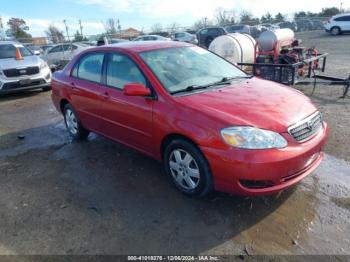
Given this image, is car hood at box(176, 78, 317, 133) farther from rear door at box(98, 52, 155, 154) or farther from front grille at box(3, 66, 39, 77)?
front grille at box(3, 66, 39, 77)

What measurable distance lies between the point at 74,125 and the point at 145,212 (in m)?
2.85

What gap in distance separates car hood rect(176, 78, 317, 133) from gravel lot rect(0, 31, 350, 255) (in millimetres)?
903

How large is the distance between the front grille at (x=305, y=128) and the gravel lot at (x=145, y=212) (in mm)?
717

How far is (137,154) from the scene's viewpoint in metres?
4.86

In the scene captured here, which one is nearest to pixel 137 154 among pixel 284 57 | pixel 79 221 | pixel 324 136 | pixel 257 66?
pixel 79 221

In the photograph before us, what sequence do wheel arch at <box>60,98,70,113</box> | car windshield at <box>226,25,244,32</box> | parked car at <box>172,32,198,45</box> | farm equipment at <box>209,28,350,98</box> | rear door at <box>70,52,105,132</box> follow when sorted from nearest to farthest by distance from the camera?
1. rear door at <box>70,52,105,132</box>
2. wheel arch at <box>60,98,70,113</box>
3. farm equipment at <box>209,28,350,98</box>
4. parked car at <box>172,32,198,45</box>
5. car windshield at <box>226,25,244,32</box>

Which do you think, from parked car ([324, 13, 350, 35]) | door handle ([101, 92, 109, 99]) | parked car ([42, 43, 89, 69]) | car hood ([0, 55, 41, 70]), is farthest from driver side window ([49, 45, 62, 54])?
parked car ([324, 13, 350, 35])

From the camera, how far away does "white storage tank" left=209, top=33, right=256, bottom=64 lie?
422 inches

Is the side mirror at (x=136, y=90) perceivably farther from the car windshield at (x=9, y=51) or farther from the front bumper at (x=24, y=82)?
the car windshield at (x=9, y=51)

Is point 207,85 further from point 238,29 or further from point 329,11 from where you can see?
point 329,11

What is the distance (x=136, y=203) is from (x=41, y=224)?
3.28 ft

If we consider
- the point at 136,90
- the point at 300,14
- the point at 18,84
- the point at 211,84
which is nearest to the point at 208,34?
the point at 18,84

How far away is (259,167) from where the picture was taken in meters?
2.93

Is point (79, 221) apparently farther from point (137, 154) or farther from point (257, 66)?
point (257, 66)
